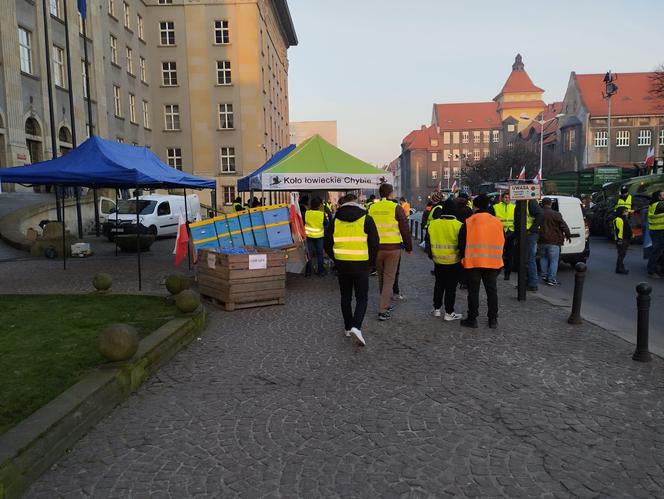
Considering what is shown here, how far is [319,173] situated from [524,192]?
15.0 feet

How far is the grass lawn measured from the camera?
452 centimetres

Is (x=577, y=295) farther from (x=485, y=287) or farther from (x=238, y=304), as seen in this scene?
(x=238, y=304)

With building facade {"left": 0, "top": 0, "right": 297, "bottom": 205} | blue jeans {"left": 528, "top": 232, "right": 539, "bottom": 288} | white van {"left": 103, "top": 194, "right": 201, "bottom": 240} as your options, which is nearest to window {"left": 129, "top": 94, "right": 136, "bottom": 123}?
building facade {"left": 0, "top": 0, "right": 297, "bottom": 205}

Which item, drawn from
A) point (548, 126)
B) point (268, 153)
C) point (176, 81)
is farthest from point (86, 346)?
point (548, 126)

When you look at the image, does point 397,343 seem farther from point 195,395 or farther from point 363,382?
point 195,395

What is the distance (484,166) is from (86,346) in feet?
202

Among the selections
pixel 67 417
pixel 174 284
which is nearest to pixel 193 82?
pixel 174 284

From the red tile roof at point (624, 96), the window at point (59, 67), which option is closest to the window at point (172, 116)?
the window at point (59, 67)

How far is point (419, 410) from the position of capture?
174 inches

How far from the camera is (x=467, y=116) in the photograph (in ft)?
399

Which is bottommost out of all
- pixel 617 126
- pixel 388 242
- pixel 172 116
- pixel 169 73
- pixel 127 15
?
pixel 388 242

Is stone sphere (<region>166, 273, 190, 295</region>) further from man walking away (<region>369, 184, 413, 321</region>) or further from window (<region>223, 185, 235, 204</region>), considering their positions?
window (<region>223, 185, 235, 204</region>)

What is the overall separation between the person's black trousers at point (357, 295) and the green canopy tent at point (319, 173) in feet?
17.8

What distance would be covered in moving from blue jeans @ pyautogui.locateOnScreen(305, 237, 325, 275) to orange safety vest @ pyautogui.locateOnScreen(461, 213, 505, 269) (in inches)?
210
